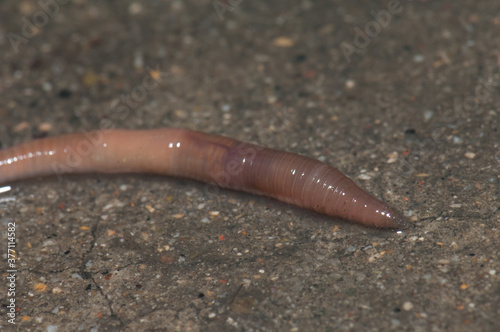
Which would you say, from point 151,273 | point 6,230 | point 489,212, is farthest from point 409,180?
point 6,230

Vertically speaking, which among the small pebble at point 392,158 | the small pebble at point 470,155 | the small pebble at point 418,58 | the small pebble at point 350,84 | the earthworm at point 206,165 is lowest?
the earthworm at point 206,165

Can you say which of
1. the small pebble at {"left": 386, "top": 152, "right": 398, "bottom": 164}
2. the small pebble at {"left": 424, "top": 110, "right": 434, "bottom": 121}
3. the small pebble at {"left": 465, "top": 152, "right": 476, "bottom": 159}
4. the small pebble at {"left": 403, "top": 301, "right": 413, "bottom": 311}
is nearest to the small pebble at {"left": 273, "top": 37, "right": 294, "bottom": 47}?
the small pebble at {"left": 424, "top": 110, "right": 434, "bottom": 121}

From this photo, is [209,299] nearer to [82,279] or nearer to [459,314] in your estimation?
[82,279]

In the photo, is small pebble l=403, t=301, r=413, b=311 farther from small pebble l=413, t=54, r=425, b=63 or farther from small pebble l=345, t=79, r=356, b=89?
small pebble l=413, t=54, r=425, b=63

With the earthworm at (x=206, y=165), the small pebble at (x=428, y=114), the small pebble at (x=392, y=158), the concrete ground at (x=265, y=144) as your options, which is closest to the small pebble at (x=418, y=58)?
the concrete ground at (x=265, y=144)

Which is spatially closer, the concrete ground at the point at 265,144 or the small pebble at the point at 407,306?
the small pebble at the point at 407,306

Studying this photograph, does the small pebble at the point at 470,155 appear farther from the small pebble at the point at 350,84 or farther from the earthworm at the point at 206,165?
the small pebble at the point at 350,84
